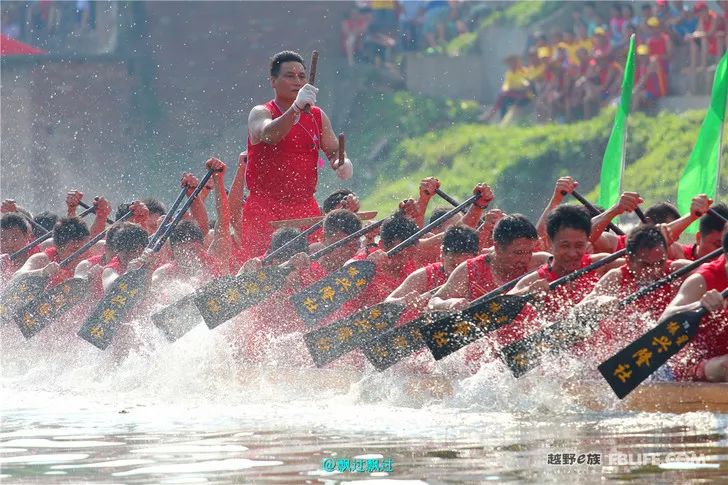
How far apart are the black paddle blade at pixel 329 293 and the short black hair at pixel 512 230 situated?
3.67ft

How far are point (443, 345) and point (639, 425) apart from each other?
108cm

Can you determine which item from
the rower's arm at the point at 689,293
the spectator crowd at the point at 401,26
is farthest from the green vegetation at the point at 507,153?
the rower's arm at the point at 689,293

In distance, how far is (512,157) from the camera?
60.1 feet

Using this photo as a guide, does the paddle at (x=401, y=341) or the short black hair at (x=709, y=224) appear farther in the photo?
the short black hair at (x=709, y=224)

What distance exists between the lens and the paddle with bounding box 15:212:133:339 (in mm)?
10156

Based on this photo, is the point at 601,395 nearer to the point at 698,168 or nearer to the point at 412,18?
the point at 698,168

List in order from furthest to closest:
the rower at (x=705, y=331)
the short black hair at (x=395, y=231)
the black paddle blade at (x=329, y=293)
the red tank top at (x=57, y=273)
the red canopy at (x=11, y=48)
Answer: the red canopy at (x=11, y=48)
the red tank top at (x=57, y=273)
the short black hair at (x=395, y=231)
the black paddle blade at (x=329, y=293)
the rower at (x=705, y=331)

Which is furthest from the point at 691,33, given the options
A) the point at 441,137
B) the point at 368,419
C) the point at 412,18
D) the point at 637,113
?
the point at 368,419

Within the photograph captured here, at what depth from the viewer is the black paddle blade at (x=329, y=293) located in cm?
862

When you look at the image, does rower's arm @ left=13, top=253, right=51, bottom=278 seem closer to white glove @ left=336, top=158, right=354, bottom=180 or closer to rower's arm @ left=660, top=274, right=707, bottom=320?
white glove @ left=336, top=158, right=354, bottom=180

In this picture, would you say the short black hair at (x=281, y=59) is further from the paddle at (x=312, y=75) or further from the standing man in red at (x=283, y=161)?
the paddle at (x=312, y=75)

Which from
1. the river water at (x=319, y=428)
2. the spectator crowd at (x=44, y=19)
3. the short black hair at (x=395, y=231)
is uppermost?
the spectator crowd at (x=44, y=19)

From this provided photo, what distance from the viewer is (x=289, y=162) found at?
32.7 feet

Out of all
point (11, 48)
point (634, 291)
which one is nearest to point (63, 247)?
point (634, 291)
